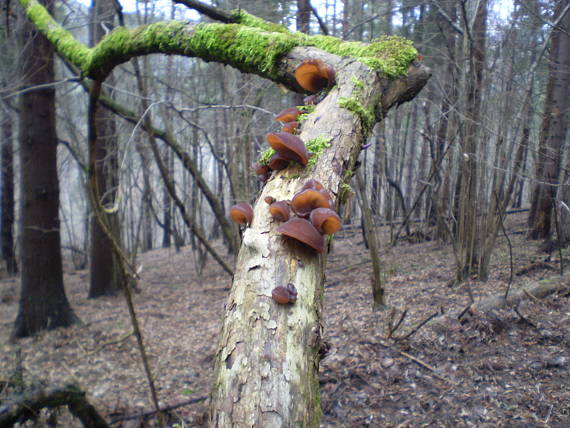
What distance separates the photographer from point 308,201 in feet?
5.02

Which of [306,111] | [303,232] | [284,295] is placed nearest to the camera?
[284,295]

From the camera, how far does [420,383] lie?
3.75 m

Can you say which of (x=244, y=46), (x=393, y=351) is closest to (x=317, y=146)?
(x=244, y=46)

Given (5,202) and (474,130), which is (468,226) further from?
(5,202)

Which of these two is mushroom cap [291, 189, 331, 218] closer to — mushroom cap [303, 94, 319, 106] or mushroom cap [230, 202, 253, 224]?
mushroom cap [230, 202, 253, 224]

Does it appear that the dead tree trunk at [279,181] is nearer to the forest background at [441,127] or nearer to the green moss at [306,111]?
the green moss at [306,111]

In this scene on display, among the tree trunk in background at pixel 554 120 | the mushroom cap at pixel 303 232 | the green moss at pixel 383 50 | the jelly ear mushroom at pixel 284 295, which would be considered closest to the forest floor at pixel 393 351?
the jelly ear mushroom at pixel 284 295

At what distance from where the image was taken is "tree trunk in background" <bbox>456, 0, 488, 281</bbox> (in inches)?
211

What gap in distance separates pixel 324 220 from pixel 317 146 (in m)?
0.49

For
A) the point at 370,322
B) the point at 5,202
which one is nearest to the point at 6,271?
the point at 5,202

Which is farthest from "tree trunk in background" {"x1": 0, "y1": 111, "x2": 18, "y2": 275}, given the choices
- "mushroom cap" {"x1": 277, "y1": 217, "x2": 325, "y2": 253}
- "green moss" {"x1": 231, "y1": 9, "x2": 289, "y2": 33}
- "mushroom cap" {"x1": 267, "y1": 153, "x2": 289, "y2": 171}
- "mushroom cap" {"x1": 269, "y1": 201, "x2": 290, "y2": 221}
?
"mushroom cap" {"x1": 277, "y1": 217, "x2": 325, "y2": 253}

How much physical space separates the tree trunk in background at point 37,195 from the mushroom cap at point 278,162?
6719mm

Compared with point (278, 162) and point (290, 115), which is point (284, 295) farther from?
A: point (290, 115)

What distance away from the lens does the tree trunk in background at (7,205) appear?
1295 cm
